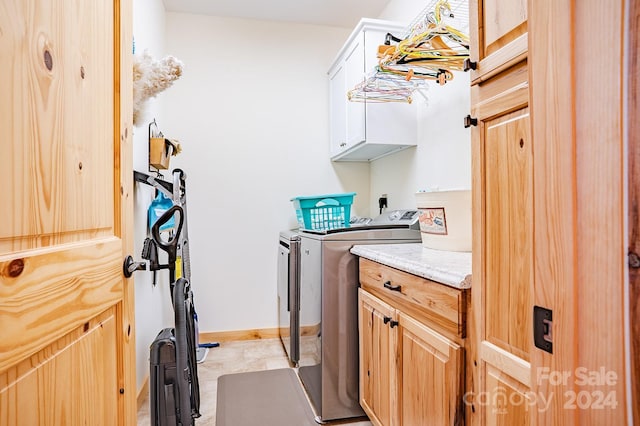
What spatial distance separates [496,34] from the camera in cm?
94

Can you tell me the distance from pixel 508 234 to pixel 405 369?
0.81 meters

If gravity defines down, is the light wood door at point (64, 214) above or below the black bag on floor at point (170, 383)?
above

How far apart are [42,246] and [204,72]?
288 cm

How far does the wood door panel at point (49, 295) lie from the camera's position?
0.56 m

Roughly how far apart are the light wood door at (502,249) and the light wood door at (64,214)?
926 millimetres

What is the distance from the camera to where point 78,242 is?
0.79 meters

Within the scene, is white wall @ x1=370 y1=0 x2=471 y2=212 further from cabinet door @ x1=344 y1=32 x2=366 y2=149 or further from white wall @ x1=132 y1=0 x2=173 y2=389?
white wall @ x1=132 y1=0 x2=173 y2=389

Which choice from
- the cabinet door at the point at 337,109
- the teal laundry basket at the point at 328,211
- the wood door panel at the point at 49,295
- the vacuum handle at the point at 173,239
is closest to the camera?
the wood door panel at the point at 49,295

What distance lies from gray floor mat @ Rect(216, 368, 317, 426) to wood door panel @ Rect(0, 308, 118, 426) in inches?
49.6

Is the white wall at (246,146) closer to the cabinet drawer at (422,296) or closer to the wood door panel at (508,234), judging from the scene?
the cabinet drawer at (422,296)

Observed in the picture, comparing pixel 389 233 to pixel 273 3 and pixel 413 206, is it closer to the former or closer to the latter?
pixel 413 206

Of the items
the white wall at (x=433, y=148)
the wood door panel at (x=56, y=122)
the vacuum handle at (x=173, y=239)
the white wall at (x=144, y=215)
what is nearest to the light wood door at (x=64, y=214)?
the wood door panel at (x=56, y=122)

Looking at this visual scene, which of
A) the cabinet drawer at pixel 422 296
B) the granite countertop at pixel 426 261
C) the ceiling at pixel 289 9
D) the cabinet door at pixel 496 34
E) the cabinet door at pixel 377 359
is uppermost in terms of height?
the ceiling at pixel 289 9

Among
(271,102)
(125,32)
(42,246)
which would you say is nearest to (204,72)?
(271,102)
